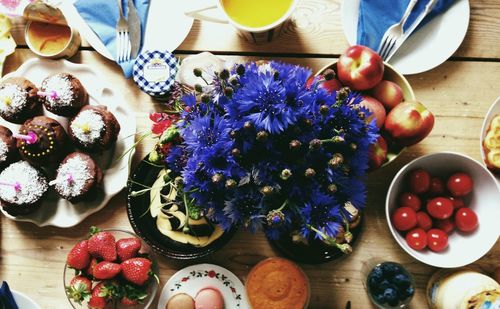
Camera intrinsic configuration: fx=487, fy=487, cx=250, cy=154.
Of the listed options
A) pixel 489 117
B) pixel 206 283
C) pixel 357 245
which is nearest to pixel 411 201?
pixel 357 245

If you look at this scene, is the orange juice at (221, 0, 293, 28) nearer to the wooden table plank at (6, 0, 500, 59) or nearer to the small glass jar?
the wooden table plank at (6, 0, 500, 59)

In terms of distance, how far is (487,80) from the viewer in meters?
1.18

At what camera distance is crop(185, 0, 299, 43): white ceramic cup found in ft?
3.43

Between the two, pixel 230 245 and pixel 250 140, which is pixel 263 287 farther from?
pixel 250 140

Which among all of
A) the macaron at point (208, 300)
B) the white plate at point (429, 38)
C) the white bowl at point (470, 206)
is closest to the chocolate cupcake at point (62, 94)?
the macaron at point (208, 300)

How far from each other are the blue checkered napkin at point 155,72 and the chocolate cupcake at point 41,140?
0.23 meters

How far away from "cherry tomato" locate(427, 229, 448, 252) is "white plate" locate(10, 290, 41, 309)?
935 millimetres

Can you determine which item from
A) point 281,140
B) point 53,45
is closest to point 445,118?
point 281,140

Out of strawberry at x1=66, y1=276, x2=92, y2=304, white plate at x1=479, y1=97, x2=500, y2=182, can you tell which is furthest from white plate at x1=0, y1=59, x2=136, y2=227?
white plate at x1=479, y1=97, x2=500, y2=182

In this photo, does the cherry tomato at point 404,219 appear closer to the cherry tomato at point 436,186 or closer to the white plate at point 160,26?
the cherry tomato at point 436,186

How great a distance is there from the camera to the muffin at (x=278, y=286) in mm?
1114

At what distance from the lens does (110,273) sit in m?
1.08

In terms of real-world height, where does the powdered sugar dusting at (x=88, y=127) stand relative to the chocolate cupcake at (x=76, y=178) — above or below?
above

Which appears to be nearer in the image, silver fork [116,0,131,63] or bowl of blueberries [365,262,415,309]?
bowl of blueberries [365,262,415,309]
